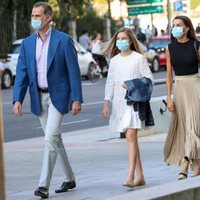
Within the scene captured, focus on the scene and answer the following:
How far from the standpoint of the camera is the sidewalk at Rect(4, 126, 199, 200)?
404 inches

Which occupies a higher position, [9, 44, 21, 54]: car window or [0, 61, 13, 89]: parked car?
[9, 44, 21, 54]: car window

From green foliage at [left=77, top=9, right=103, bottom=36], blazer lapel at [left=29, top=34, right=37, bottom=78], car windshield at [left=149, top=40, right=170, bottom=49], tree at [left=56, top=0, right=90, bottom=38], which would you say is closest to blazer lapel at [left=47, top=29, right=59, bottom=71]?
blazer lapel at [left=29, top=34, right=37, bottom=78]

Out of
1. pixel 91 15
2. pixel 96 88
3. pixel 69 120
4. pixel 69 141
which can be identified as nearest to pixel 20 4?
pixel 96 88

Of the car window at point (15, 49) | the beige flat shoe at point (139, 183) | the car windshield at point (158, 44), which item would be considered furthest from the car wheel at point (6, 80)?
the beige flat shoe at point (139, 183)

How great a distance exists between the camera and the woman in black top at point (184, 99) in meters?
10.7

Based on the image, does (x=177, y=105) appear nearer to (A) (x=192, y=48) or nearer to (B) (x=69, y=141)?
(A) (x=192, y=48)

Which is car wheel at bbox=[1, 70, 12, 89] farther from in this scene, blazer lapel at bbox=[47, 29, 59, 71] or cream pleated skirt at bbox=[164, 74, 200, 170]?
blazer lapel at bbox=[47, 29, 59, 71]

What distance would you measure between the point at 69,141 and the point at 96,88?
1738cm

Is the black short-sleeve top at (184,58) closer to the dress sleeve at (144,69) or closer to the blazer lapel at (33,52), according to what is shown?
the dress sleeve at (144,69)

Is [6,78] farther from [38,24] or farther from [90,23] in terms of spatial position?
[90,23]

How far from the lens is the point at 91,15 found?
60.0 metres

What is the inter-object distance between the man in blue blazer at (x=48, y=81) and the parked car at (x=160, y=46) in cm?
3526

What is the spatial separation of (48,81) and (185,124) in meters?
1.75

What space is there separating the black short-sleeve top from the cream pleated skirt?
0.07 m
